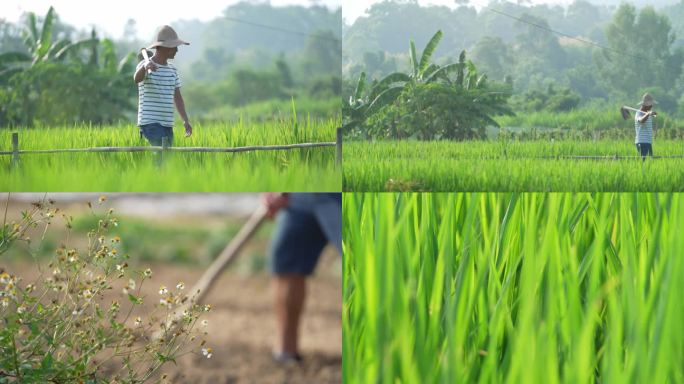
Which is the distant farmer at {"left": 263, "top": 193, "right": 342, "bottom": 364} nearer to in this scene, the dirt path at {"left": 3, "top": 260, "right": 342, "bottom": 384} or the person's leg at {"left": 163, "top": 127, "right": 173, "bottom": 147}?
the dirt path at {"left": 3, "top": 260, "right": 342, "bottom": 384}

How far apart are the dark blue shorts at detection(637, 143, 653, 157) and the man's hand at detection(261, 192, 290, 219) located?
1.60 meters

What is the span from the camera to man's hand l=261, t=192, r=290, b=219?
3.27m

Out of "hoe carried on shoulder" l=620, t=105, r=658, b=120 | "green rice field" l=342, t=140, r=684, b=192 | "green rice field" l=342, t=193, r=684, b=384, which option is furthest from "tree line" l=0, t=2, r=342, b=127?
"hoe carried on shoulder" l=620, t=105, r=658, b=120

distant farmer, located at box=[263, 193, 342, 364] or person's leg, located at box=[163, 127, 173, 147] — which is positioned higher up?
person's leg, located at box=[163, 127, 173, 147]

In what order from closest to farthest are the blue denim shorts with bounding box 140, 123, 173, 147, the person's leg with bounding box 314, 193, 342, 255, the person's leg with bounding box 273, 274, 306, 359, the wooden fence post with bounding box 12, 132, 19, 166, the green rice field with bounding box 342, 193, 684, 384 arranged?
the green rice field with bounding box 342, 193, 684, 384
the person's leg with bounding box 314, 193, 342, 255
the person's leg with bounding box 273, 274, 306, 359
the blue denim shorts with bounding box 140, 123, 173, 147
the wooden fence post with bounding box 12, 132, 19, 166

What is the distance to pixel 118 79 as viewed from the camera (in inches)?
137

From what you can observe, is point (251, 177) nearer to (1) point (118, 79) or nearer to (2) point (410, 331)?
(1) point (118, 79)

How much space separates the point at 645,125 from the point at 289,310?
181 cm

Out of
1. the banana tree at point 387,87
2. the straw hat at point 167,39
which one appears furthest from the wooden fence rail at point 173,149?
the straw hat at point 167,39

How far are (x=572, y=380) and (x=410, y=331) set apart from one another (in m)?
0.54

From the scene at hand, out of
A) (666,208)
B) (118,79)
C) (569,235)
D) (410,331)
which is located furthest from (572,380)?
(118,79)

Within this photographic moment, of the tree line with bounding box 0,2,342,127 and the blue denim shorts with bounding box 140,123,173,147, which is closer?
the tree line with bounding box 0,2,342,127

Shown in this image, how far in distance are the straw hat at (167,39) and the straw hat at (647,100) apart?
2080 millimetres

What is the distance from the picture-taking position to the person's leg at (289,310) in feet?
10.8
